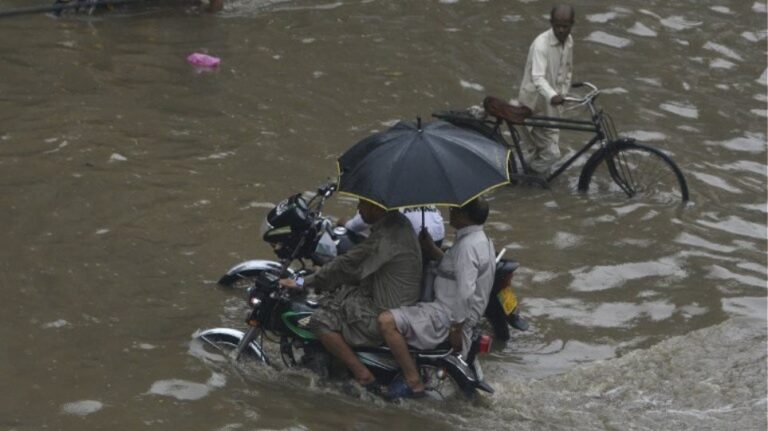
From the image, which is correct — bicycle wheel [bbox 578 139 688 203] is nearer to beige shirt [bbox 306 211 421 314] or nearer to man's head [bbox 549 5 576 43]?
man's head [bbox 549 5 576 43]

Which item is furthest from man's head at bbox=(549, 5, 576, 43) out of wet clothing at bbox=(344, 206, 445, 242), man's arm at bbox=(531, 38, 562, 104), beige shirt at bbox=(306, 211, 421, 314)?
beige shirt at bbox=(306, 211, 421, 314)

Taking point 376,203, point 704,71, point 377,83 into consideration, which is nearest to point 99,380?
point 376,203

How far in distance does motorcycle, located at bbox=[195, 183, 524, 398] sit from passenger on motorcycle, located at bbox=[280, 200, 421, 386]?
0.12m

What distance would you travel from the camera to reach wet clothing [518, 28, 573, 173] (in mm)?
10664

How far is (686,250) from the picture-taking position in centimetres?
970

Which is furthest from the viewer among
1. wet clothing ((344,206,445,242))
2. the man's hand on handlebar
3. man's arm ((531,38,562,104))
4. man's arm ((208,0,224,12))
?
man's arm ((208,0,224,12))

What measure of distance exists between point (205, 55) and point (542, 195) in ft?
14.5

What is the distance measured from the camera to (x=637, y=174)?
10852 mm

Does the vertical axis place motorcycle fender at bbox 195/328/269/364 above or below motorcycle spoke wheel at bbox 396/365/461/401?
above

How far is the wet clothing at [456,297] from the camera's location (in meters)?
6.61

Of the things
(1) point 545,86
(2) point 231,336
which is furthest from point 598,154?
(2) point 231,336

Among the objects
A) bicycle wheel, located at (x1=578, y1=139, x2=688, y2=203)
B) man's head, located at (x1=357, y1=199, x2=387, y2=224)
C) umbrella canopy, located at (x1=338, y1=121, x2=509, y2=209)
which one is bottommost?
bicycle wheel, located at (x1=578, y1=139, x2=688, y2=203)

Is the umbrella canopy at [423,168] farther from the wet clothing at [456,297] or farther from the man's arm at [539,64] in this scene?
the man's arm at [539,64]

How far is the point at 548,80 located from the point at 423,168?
464cm
